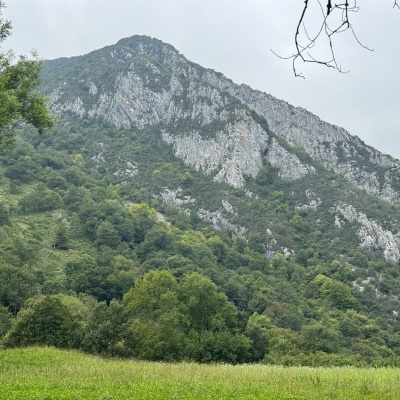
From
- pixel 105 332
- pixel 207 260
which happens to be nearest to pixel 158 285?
pixel 105 332

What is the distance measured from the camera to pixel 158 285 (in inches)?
1864

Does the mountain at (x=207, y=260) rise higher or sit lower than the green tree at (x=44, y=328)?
higher

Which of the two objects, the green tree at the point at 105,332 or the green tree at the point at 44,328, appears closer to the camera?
the green tree at the point at 105,332

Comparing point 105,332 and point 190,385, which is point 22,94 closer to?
point 190,385

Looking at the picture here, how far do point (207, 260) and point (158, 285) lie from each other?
7756cm

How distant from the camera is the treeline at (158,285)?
39.3 metres

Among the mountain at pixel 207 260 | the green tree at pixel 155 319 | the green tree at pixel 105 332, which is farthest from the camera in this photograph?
the mountain at pixel 207 260

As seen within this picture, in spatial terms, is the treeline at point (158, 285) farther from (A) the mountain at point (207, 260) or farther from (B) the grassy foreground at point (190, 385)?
(B) the grassy foreground at point (190, 385)

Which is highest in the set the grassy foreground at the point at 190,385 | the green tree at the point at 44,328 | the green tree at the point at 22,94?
the green tree at the point at 22,94

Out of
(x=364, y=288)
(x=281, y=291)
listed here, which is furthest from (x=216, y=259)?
(x=364, y=288)

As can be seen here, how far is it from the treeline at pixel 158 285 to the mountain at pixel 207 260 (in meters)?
0.27

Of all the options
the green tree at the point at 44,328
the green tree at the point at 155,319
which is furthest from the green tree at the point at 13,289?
the green tree at the point at 44,328

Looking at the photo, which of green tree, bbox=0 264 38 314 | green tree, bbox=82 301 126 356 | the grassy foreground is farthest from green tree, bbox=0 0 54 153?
green tree, bbox=0 264 38 314

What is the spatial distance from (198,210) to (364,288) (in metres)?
76.5
